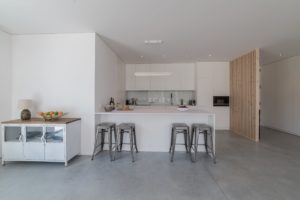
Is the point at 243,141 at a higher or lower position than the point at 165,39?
lower

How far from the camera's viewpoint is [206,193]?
222 cm

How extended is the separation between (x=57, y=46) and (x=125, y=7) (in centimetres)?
196

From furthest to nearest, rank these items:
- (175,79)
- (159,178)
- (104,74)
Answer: (175,79), (104,74), (159,178)

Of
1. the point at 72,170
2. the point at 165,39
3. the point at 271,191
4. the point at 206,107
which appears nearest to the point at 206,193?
the point at 271,191

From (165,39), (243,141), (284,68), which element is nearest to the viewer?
(165,39)

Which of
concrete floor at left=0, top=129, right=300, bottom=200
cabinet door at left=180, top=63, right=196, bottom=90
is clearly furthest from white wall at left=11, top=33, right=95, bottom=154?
cabinet door at left=180, top=63, right=196, bottom=90

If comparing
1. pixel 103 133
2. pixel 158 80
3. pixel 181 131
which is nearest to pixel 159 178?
pixel 181 131

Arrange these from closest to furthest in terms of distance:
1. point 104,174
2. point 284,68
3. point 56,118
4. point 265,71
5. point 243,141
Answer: point 104,174
point 56,118
point 243,141
point 284,68
point 265,71

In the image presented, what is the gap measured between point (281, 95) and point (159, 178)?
6243 millimetres

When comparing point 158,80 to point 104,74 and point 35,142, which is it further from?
point 35,142

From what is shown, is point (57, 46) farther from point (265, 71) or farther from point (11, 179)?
point (265, 71)

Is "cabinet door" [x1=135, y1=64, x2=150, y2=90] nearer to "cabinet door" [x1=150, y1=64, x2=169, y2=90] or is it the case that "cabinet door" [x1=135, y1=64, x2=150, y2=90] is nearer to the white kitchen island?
"cabinet door" [x1=150, y1=64, x2=169, y2=90]

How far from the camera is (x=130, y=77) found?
6852 millimetres

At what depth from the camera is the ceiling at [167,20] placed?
8.32 ft
